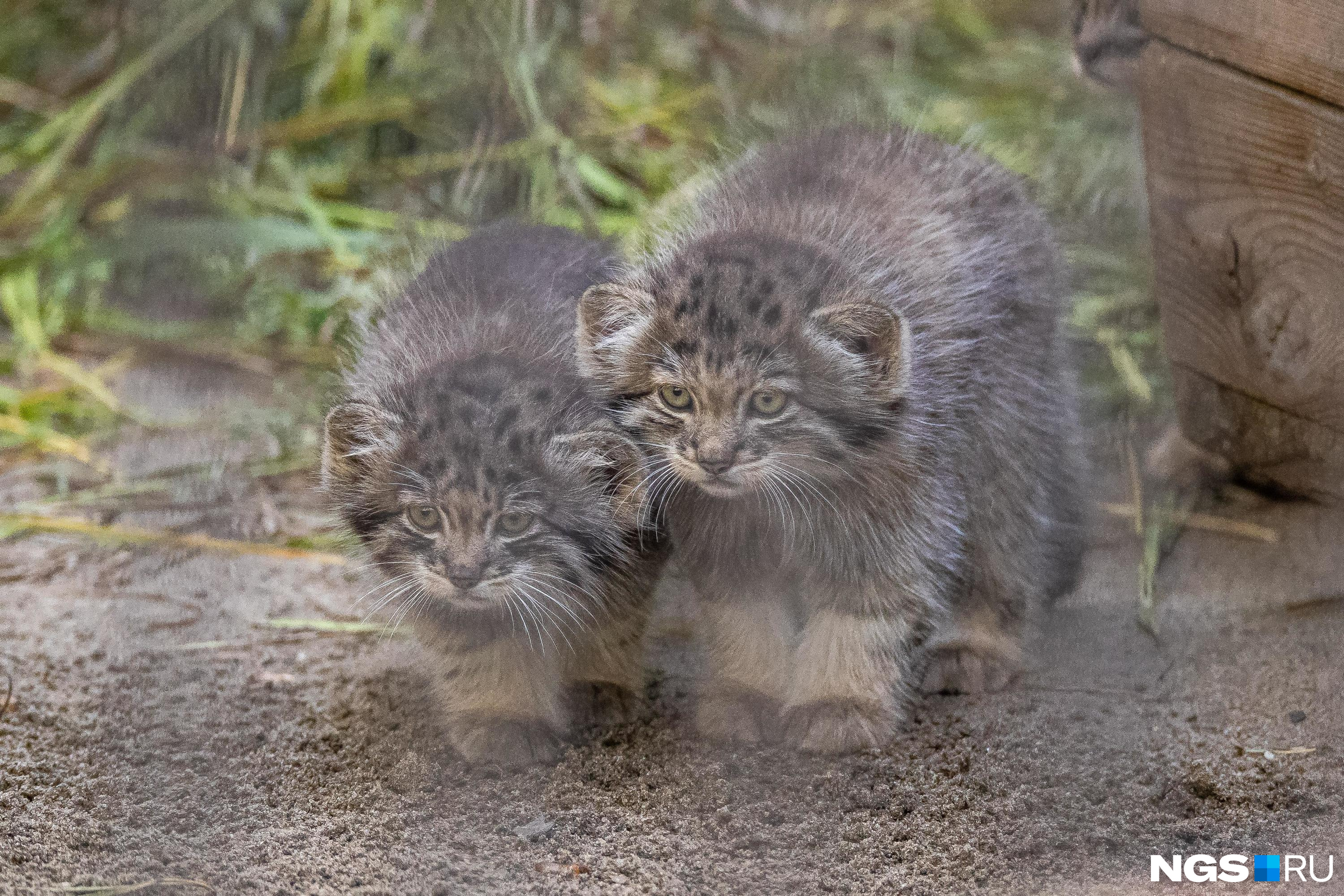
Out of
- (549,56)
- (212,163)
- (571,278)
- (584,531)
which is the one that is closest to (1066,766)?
(584,531)

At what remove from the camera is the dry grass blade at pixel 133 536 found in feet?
11.3

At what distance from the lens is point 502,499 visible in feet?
7.84

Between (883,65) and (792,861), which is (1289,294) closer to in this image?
(792,861)

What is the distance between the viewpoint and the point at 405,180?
4.57 m

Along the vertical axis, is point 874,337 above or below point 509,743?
above

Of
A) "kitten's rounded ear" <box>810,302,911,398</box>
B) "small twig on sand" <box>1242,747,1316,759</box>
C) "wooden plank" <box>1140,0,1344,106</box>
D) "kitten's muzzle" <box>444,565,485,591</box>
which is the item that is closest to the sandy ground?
"small twig on sand" <box>1242,747,1316,759</box>

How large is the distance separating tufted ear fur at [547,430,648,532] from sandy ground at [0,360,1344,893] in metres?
0.47

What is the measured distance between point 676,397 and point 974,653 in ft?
3.36

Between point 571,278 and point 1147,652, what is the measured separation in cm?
147

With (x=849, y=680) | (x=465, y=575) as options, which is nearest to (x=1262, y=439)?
(x=849, y=680)

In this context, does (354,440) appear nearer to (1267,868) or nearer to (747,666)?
(747,666)

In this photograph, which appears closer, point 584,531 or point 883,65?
point 584,531

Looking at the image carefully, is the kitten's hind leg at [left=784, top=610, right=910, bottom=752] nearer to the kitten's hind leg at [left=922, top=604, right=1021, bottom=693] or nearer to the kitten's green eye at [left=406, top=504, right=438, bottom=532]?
the kitten's hind leg at [left=922, top=604, right=1021, bottom=693]

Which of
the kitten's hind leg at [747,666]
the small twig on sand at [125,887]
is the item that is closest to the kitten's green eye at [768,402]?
the kitten's hind leg at [747,666]
